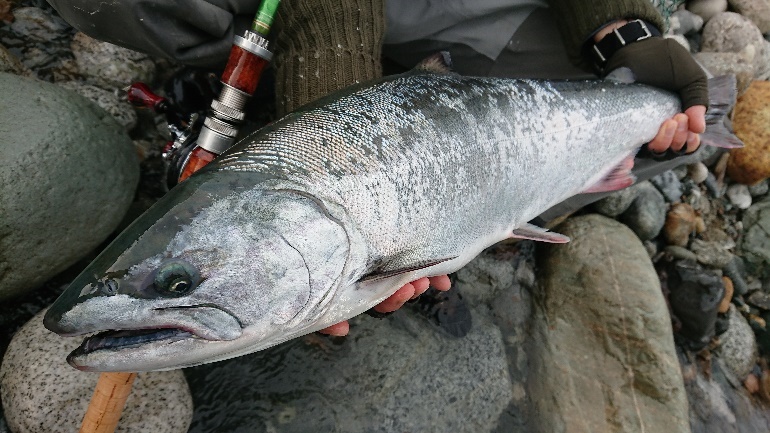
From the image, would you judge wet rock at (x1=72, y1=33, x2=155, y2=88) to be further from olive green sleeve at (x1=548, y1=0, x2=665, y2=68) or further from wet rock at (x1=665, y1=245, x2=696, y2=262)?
wet rock at (x1=665, y1=245, x2=696, y2=262)

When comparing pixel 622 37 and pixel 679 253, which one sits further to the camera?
pixel 679 253

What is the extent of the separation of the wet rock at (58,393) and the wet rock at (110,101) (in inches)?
58.2

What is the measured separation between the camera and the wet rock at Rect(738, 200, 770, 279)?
509cm

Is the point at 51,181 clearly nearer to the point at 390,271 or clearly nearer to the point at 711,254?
the point at 390,271

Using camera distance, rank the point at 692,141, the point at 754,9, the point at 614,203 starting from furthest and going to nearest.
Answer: the point at 754,9
the point at 614,203
the point at 692,141

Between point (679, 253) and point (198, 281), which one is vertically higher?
point (198, 281)

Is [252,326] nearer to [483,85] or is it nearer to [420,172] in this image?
[420,172]

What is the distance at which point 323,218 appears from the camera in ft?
5.23

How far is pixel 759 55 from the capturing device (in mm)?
5680

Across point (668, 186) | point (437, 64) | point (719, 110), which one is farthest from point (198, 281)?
point (668, 186)

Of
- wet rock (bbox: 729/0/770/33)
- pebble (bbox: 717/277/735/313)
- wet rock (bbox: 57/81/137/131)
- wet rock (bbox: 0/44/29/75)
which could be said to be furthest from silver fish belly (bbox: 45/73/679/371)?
wet rock (bbox: 729/0/770/33)

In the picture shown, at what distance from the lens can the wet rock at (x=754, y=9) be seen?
595 centimetres

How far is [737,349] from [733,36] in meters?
3.60

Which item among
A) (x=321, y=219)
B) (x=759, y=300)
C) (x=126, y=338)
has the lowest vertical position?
(x=759, y=300)
